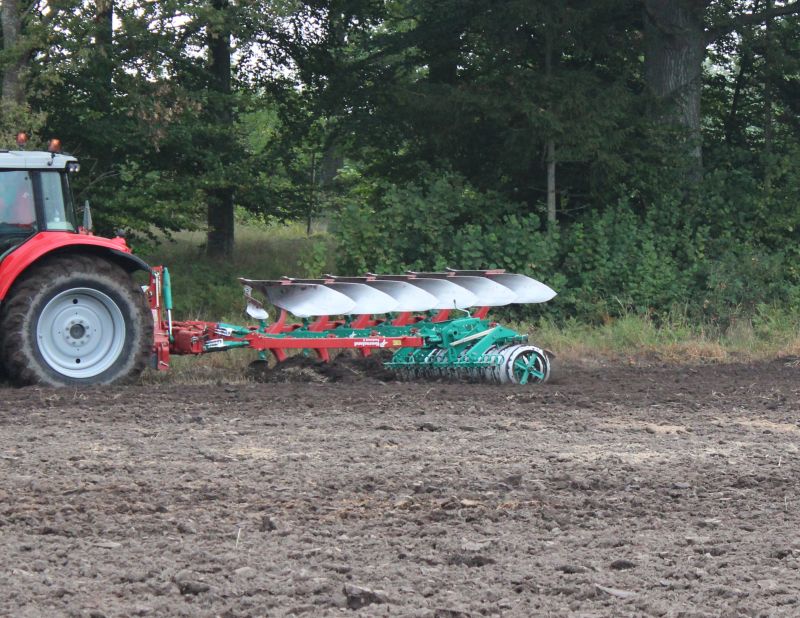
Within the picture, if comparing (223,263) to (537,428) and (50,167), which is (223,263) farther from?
(537,428)

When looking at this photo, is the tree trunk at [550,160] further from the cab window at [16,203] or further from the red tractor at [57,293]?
the cab window at [16,203]

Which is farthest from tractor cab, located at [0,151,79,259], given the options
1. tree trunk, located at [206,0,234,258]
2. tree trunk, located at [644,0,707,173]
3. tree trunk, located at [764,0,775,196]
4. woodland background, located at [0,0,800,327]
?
tree trunk, located at [764,0,775,196]

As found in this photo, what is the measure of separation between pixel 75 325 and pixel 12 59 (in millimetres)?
6095

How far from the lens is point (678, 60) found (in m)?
16.6

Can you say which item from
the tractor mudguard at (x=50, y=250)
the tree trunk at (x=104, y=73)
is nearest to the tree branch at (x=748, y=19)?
the tree trunk at (x=104, y=73)

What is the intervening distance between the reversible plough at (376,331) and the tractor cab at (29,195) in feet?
3.39

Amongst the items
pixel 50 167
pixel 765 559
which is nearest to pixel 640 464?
pixel 765 559

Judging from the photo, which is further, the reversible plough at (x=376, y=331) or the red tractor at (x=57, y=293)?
the reversible plough at (x=376, y=331)

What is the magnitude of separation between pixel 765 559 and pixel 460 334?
5.66 m

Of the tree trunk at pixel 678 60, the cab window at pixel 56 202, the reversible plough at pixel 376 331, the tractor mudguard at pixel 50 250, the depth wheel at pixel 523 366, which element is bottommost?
the depth wheel at pixel 523 366

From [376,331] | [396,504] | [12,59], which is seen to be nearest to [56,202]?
[376,331]

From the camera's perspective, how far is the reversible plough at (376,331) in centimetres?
1002

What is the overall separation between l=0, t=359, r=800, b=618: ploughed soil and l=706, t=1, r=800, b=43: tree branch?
346 inches

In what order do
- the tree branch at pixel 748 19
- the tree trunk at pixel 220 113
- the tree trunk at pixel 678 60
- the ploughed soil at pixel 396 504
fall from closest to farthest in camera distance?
the ploughed soil at pixel 396 504
the tree branch at pixel 748 19
the tree trunk at pixel 678 60
the tree trunk at pixel 220 113
